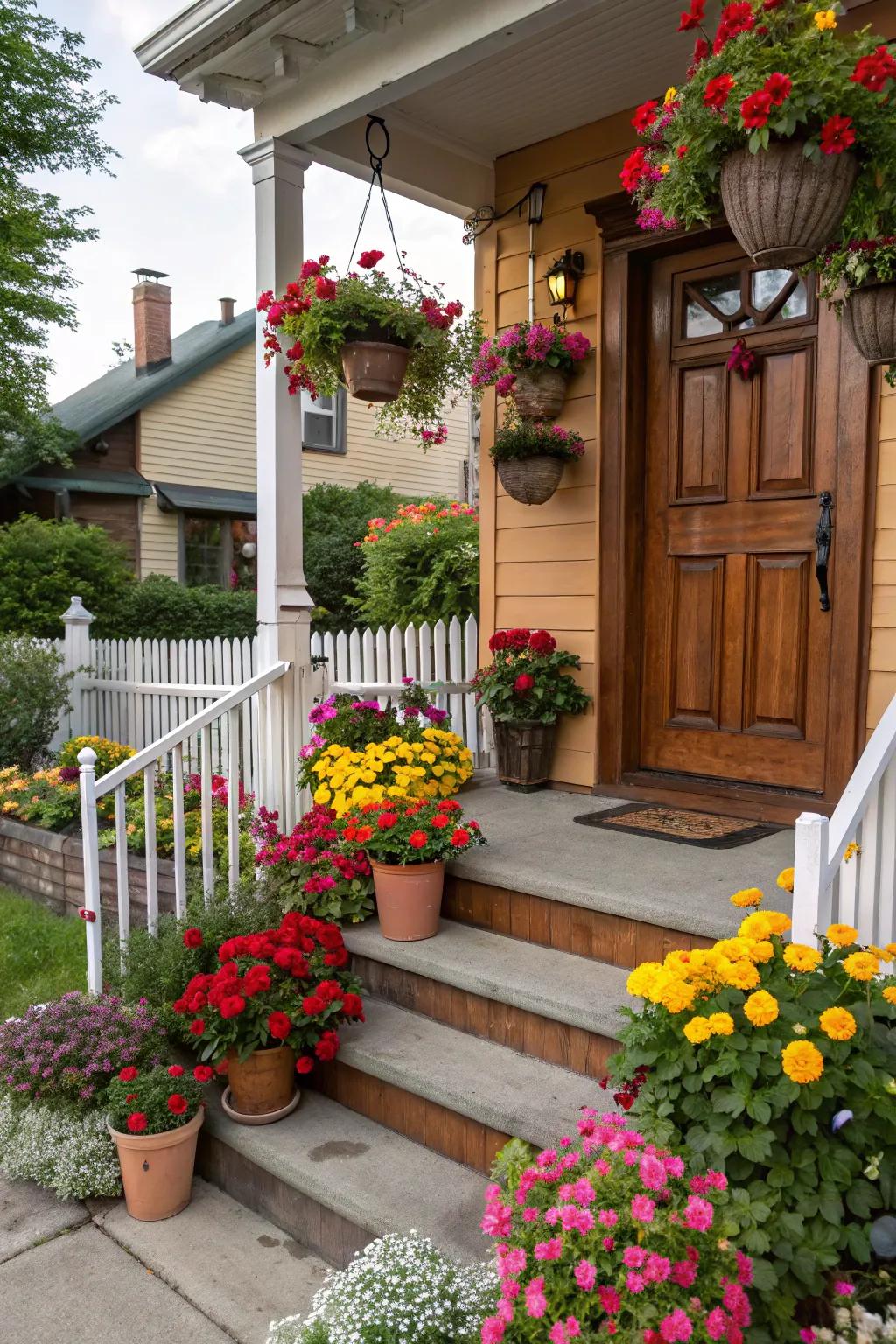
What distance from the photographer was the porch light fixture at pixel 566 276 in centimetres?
398

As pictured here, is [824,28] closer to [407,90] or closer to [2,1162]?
[407,90]

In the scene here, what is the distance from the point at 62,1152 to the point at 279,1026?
679 millimetres

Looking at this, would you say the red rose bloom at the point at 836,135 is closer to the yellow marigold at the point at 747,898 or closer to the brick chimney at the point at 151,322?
the yellow marigold at the point at 747,898

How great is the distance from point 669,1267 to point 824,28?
2.36 meters

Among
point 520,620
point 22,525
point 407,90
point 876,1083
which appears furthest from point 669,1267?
point 22,525

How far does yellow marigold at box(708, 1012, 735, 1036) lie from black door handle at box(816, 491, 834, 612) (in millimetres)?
2051

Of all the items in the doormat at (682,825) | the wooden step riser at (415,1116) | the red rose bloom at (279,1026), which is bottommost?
the wooden step riser at (415,1116)

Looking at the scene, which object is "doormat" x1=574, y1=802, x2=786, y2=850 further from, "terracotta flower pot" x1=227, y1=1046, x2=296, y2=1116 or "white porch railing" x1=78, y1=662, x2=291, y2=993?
"terracotta flower pot" x1=227, y1=1046, x2=296, y2=1116

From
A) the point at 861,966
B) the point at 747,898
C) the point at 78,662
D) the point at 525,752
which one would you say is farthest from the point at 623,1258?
the point at 78,662

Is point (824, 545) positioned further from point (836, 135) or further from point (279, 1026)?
point (279, 1026)

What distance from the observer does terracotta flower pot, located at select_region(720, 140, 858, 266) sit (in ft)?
6.68

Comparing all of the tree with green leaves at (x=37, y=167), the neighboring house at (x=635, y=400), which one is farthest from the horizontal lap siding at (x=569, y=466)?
the tree with green leaves at (x=37, y=167)

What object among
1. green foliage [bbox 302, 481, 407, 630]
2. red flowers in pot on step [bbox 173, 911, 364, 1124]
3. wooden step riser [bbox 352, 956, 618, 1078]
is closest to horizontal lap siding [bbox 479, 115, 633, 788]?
wooden step riser [bbox 352, 956, 618, 1078]

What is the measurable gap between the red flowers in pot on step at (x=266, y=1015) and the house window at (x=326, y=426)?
11.1m
